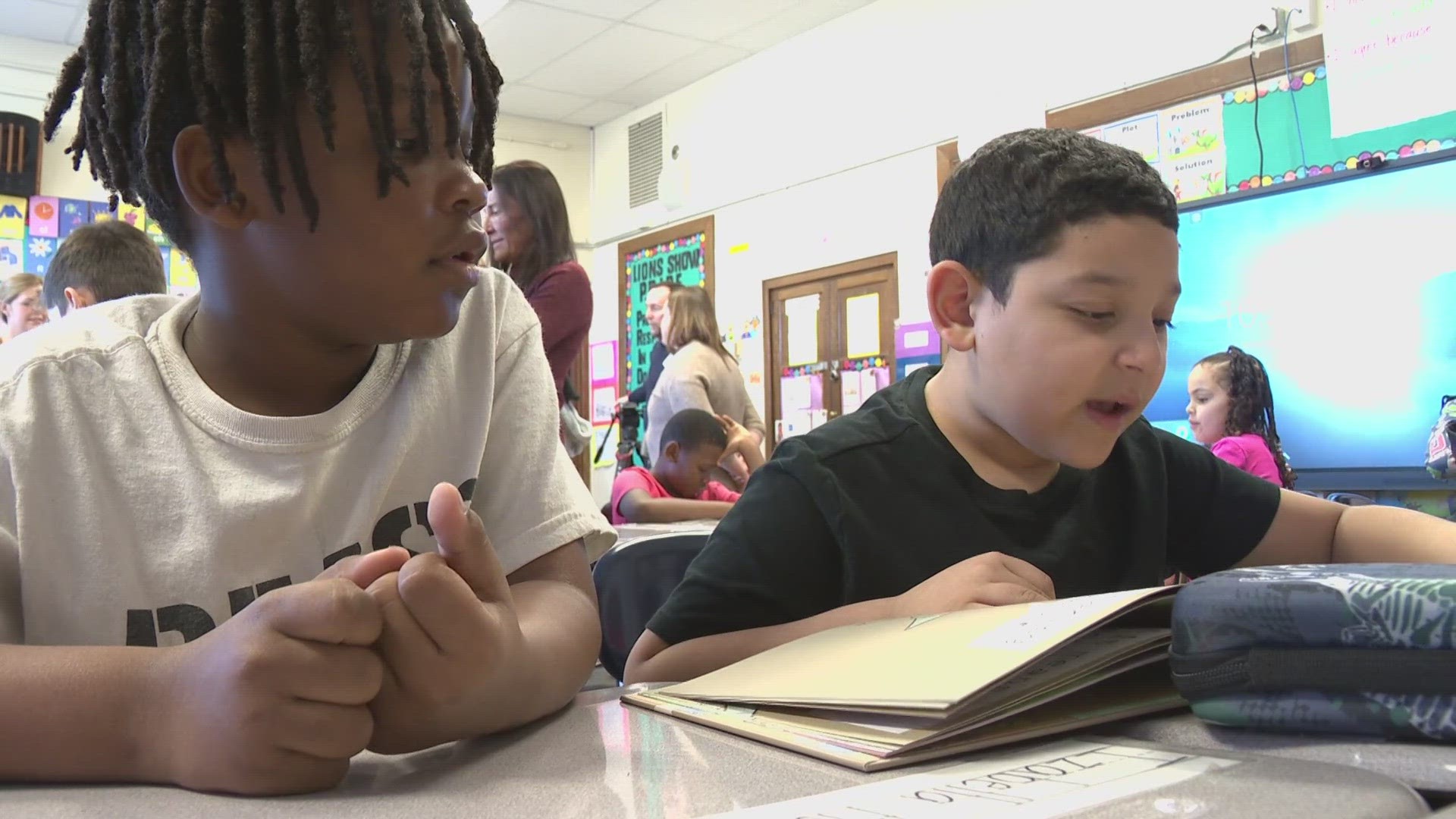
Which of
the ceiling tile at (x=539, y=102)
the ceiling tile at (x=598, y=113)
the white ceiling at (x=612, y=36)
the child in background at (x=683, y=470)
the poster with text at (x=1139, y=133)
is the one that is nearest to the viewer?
the child in background at (x=683, y=470)

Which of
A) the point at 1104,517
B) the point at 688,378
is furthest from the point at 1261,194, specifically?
the point at 1104,517

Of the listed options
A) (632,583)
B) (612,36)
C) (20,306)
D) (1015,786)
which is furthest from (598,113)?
(1015,786)

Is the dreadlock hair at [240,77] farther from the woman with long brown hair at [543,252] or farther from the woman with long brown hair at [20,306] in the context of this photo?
the woman with long brown hair at [20,306]

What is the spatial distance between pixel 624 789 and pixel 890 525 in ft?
1.64

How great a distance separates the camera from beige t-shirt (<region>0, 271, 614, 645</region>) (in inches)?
25.5

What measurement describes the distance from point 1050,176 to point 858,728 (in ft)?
1.90

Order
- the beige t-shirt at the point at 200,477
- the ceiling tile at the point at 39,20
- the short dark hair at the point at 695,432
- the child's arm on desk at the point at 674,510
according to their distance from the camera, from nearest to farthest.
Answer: the beige t-shirt at the point at 200,477 → the child's arm on desk at the point at 674,510 → the short dark hair at the point at 695,432 → the ceiling tile at the point at 39,20

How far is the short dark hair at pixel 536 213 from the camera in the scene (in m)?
2.39

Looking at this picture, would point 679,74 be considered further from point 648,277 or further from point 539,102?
point 648,277

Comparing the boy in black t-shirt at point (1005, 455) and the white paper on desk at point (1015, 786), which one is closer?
the white paper on desk at point (1015, 786)

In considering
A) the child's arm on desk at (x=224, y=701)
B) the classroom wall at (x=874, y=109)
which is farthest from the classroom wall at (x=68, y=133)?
the child's arm on desk at (x=224, y=701)

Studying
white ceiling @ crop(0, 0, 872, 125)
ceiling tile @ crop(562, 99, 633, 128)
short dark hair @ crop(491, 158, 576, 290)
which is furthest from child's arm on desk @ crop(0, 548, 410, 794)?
ceiling tile @ crop(562, 99, 633, 128)

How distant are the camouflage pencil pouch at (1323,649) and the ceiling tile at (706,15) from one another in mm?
4907

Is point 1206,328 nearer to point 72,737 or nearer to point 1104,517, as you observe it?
point 1104,517
